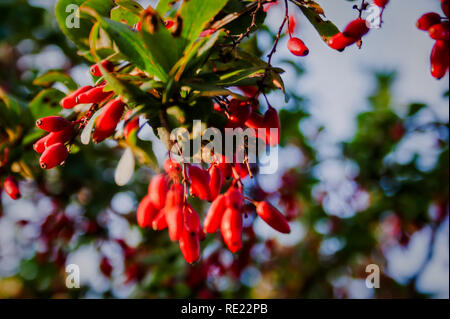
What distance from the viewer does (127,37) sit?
0.98 metres

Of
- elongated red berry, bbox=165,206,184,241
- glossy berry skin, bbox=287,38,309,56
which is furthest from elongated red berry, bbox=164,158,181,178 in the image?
glossy berry skin, bbox=287,38,309,56

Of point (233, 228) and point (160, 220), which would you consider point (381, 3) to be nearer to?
point (233, 228)

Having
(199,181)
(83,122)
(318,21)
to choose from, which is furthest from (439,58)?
(83,122)

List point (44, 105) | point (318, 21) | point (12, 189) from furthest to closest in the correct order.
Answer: point (44, 105) → point (12, 189) → point (318, 21)

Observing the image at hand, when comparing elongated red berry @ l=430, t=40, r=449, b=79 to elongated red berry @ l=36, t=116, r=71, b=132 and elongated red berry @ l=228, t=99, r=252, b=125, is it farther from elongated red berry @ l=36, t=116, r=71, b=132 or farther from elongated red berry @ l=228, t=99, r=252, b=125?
elongated red berry @ l=36, t=116, r=71, b=132

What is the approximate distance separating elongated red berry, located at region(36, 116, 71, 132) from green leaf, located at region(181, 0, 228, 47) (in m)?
0.46

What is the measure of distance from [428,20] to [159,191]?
2.76 feet

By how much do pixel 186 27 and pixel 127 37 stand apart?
0.52ft

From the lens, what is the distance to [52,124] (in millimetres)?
1132

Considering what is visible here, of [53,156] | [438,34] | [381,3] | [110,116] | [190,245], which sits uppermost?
[381,3]

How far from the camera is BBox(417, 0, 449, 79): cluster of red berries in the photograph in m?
0.98

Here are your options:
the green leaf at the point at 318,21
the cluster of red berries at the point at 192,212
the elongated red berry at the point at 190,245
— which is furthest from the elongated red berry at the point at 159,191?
the green leaf at the point at 318,21

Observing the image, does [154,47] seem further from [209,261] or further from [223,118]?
[209,261]

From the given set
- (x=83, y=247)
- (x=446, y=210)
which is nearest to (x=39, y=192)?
(x=83, y=247)
